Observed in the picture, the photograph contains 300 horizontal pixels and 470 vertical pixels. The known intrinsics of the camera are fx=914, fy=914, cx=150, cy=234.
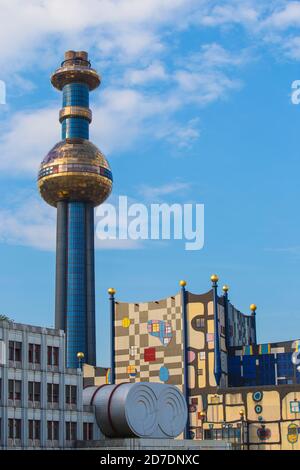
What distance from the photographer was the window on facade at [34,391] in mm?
79562

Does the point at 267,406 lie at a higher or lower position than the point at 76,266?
lower

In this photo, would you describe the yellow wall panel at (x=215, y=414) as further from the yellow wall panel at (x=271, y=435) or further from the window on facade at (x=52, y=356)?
the window on facade at (x=52, y=356)

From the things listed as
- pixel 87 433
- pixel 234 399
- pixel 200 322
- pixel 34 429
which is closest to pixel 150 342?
→ pixel 200 322

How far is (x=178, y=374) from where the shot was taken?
111m

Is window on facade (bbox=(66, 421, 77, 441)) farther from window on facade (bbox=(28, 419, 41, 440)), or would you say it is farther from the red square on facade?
the red square on facade

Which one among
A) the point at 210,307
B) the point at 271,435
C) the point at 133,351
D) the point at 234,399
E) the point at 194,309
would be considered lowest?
the point at 271,435

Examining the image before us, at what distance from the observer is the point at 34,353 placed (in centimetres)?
8088

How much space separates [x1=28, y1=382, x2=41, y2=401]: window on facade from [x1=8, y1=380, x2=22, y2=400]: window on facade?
1.26 m

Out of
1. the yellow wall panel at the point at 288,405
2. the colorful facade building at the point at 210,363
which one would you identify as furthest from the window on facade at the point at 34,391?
the yellow wall panel at the point at 288,405

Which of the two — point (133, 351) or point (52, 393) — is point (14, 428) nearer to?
point (52, 393)

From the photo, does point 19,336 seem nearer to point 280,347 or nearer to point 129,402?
point 129,402

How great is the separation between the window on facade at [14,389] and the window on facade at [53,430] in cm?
443

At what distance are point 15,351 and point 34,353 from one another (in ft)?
8.26

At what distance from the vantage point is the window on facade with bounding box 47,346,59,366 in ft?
271
